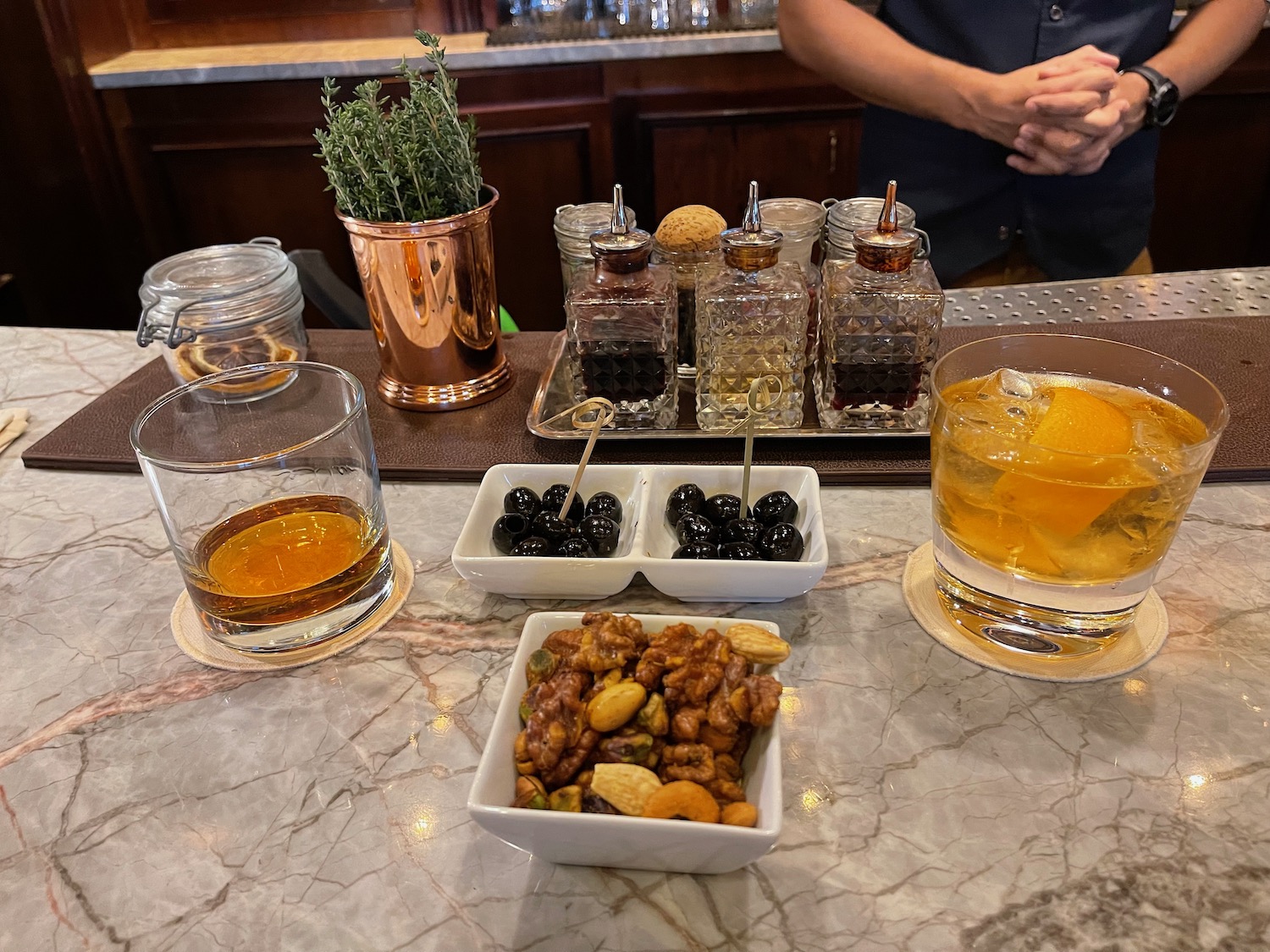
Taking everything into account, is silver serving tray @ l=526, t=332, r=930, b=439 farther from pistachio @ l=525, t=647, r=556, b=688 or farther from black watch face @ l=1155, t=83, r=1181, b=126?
black watch face @ l=1155, t=83, r=1181, b=126

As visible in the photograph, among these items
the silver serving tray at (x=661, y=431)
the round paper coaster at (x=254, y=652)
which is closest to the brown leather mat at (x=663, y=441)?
the silver serving tray at (x=661, y=431)

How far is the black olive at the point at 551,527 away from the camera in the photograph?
82 centimetres

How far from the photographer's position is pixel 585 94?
249 cm

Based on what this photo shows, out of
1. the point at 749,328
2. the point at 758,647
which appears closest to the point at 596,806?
the point at 758,647

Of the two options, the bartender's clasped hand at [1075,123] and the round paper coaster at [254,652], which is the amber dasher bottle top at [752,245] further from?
the bartender's clasped hand at [1075,123]

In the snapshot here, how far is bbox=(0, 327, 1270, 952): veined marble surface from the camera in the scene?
0.56 m

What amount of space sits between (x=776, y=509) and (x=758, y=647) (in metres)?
0.21

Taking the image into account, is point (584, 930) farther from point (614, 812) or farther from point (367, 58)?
point (367, 58)

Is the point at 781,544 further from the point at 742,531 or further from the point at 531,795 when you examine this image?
the point at 531,795

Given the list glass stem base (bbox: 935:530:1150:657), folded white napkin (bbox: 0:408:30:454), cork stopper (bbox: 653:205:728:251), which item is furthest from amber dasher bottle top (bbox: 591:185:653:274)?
folded white napkin (bbox: 0:408:30:454)

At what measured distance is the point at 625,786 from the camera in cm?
57

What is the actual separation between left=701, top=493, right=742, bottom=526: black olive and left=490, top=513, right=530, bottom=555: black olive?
0.16 metres

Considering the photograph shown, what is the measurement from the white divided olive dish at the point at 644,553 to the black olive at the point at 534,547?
2 centimetres

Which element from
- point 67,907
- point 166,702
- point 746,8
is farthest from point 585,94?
point 67,907
